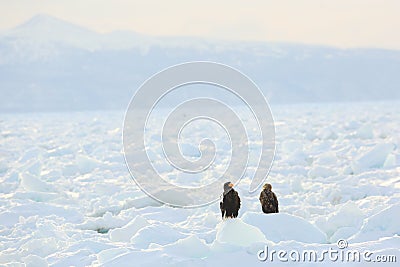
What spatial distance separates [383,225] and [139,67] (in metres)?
69.8

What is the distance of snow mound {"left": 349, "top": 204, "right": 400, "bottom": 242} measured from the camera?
21.2 ft

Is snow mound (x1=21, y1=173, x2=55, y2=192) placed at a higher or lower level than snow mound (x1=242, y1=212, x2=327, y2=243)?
higher

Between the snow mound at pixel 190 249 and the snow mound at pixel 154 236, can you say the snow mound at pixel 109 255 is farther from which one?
the snow mound at pixel 190 249

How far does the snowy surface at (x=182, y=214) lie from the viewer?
5387mm

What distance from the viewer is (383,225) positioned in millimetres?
6625

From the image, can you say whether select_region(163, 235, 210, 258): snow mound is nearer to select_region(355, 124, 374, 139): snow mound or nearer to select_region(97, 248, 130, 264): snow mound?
select_region(97, 248, 130, 264): snow mound

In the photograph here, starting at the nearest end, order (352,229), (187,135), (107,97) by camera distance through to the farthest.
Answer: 1. (352,229)
2. (187,135)
3. (107,97)

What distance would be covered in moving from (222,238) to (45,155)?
12868 millimetres

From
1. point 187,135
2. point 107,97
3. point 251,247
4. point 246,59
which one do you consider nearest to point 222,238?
point 251,247

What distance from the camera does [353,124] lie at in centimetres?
2433

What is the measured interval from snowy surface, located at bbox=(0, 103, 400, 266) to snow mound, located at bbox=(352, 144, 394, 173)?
0.02m

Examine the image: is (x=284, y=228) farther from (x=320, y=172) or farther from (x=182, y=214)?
(x=320, y=172)

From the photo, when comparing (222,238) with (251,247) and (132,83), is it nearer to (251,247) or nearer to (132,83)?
(251,247)

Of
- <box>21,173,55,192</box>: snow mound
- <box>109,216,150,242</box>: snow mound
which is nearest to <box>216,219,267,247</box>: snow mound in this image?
<box>109,216,150,242</box>: snow mound
